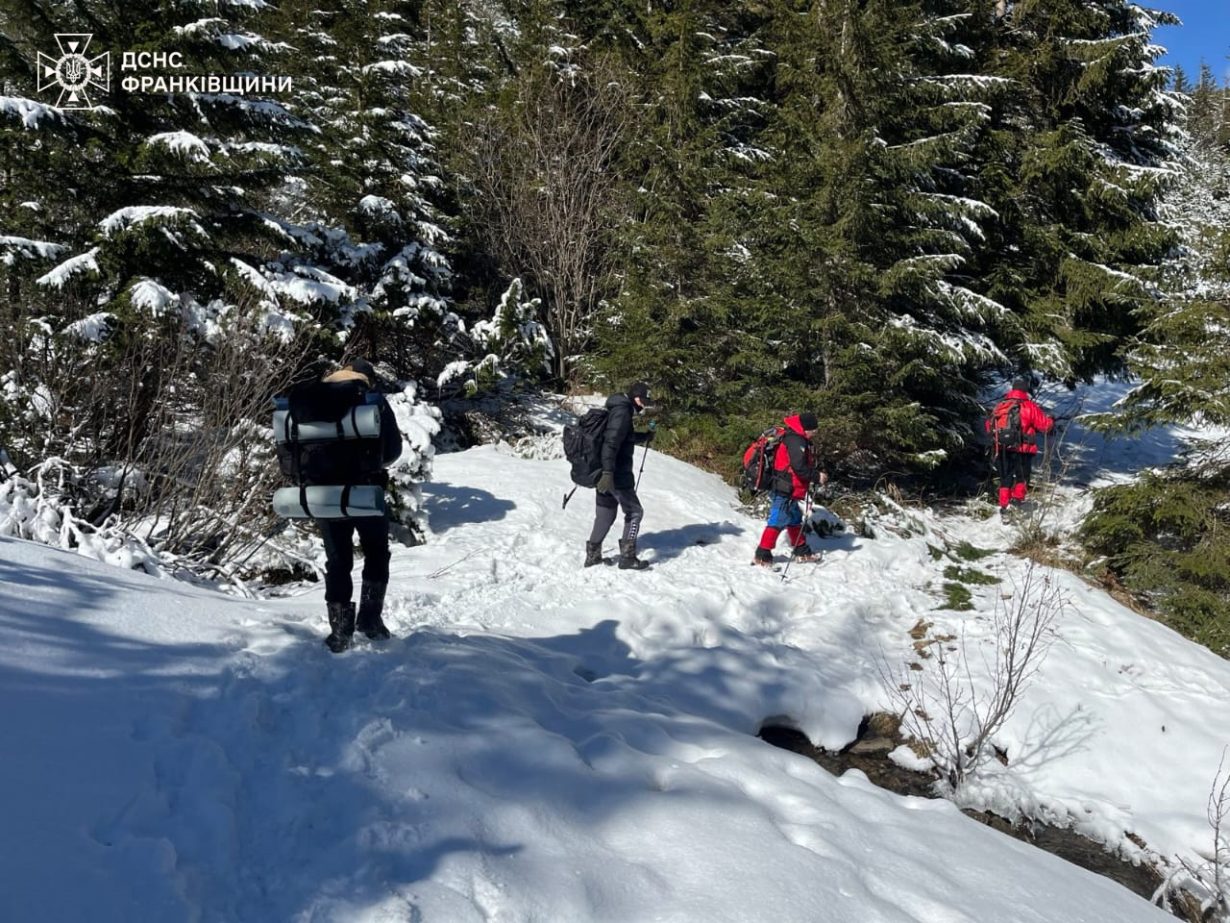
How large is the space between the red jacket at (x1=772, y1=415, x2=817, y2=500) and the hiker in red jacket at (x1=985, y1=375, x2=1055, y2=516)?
4.39 meters

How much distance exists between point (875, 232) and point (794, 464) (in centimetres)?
482

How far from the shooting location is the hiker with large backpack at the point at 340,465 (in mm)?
4035

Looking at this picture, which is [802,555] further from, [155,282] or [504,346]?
[155,282]

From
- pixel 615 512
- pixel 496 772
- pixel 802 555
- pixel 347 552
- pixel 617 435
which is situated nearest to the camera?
pixel 496 772

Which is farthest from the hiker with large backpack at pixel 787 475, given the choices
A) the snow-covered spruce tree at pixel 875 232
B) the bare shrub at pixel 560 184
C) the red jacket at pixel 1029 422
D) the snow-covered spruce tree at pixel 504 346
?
the bare shrub at pixel 560 184

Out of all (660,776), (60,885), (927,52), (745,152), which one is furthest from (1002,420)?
(60,885)

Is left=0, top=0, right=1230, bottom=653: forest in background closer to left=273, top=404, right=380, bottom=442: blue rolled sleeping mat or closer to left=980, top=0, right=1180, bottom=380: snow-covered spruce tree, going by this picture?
left=980, top=0, right=1180, bottom=380: snow-covered spruce tree

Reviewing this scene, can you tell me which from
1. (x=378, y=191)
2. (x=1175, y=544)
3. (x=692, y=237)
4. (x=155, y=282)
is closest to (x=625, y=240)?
(x=692, y=237)

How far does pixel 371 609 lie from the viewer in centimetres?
445

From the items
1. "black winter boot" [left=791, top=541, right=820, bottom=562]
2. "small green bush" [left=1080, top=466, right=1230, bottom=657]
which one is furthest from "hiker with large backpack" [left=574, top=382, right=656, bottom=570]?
"small green bush" [left=1080, top=466, right=1230, bottom=657]

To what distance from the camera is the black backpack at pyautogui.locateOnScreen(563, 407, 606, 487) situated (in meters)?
7.62

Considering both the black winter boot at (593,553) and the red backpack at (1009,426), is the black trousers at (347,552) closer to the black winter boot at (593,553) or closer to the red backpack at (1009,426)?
the black winter boot at (593,553)

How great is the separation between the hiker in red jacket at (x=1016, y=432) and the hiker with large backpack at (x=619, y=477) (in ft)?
20.1

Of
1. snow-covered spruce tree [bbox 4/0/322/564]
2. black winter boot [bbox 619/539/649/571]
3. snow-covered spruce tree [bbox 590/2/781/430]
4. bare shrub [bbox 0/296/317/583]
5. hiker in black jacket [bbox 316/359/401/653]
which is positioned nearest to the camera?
hiker in black jacket [bbox 316/359/401/653]
